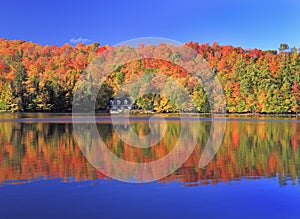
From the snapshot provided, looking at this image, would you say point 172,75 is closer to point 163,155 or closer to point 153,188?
point 163,155

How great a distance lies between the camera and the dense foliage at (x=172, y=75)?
71.3m

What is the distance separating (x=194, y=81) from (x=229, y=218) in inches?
2781

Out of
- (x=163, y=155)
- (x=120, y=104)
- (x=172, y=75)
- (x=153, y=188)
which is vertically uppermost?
(x=172, y=75)

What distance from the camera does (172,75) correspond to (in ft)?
282

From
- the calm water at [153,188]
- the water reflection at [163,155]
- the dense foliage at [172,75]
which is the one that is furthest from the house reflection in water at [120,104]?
the calm water at [153,188]

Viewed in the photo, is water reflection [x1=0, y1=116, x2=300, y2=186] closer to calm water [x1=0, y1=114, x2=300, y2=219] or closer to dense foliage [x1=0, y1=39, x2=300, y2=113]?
calm water [x1=0, y1=114, x2=300, y2=219]

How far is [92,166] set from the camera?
57.9 feet

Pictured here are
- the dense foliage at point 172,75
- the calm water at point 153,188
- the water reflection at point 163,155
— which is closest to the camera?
the calm water at point 153,188

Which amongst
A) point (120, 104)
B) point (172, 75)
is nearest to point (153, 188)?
point (172, 75)

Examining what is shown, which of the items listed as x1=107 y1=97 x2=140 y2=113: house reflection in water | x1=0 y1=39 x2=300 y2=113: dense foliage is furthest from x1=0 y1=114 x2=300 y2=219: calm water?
x1=107 y1=97 x2=140 y2=113: house reflection in water

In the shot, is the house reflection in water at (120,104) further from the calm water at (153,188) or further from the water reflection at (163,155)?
the calm water at (153,188)

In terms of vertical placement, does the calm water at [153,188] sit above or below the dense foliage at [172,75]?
below

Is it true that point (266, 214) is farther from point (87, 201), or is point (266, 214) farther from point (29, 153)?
point (29, 153)

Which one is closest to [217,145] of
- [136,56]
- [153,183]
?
[153,183]
